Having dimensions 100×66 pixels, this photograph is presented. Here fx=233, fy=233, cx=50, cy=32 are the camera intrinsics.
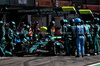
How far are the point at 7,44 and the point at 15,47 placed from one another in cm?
67

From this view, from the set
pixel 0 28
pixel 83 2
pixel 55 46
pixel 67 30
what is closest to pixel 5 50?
pixel 0 28

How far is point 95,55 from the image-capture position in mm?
11414

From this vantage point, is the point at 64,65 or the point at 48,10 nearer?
the point at 64,65

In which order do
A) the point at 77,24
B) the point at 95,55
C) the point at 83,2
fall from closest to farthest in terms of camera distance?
1. the point at 77,24
2. the point at 95,55
3. the point at 83,2

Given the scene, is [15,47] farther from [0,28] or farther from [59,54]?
[59,54]

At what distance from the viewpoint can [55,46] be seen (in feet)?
37.8

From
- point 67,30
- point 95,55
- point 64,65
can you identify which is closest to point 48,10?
point 67,30

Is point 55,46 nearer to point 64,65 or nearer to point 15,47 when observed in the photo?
point 15,47

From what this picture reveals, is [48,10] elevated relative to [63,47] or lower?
elevated

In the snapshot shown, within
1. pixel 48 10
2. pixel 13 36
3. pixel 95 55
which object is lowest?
pixel 95 55

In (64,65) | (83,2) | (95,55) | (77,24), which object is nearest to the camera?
(64,65)

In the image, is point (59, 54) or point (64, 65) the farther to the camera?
point (59, 54)

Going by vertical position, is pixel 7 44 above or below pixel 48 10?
below

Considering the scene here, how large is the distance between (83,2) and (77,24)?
1398cm
